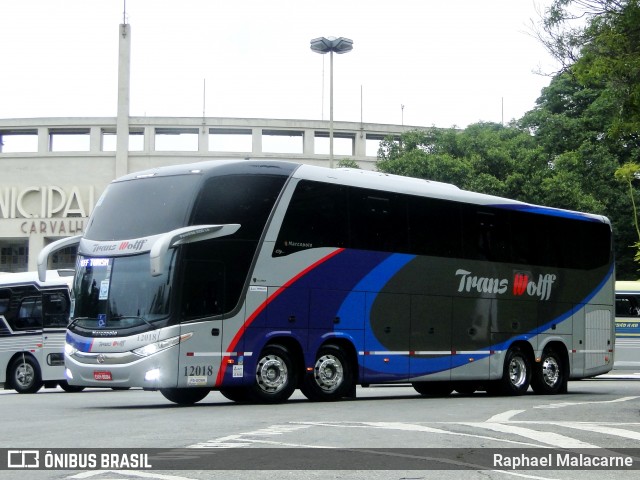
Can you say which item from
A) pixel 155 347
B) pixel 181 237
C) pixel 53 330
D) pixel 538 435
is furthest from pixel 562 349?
pixel 538 435

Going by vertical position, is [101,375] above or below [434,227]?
below

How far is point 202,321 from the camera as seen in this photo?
18.1 m

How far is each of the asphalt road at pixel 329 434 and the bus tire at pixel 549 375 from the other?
4.75m

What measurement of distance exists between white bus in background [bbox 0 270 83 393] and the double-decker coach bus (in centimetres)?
835

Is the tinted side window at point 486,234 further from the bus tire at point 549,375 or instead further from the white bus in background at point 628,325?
the white bus in background at point 628,325

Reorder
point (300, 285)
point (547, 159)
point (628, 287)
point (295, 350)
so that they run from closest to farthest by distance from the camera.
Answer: point (300, 285) → point (295, 350) → point (628, 287) → point (547, 159)

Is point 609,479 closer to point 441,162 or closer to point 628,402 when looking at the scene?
point 628,402

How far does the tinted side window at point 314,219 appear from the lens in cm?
1914

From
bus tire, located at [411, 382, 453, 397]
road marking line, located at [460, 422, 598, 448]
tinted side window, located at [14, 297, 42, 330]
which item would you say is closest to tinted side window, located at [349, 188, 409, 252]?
bus tire, located at [411, 382, 453, 397]

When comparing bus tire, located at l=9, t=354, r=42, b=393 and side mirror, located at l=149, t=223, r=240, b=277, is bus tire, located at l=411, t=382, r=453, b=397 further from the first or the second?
bus tire, located at l=9, t=354, r=42, b=393

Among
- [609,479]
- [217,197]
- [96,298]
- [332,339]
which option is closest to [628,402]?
[332,339]

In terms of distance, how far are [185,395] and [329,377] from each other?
2.55m

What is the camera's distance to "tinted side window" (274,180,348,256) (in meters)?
19.1

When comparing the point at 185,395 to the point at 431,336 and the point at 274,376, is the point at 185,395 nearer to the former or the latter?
the point at 274,376
